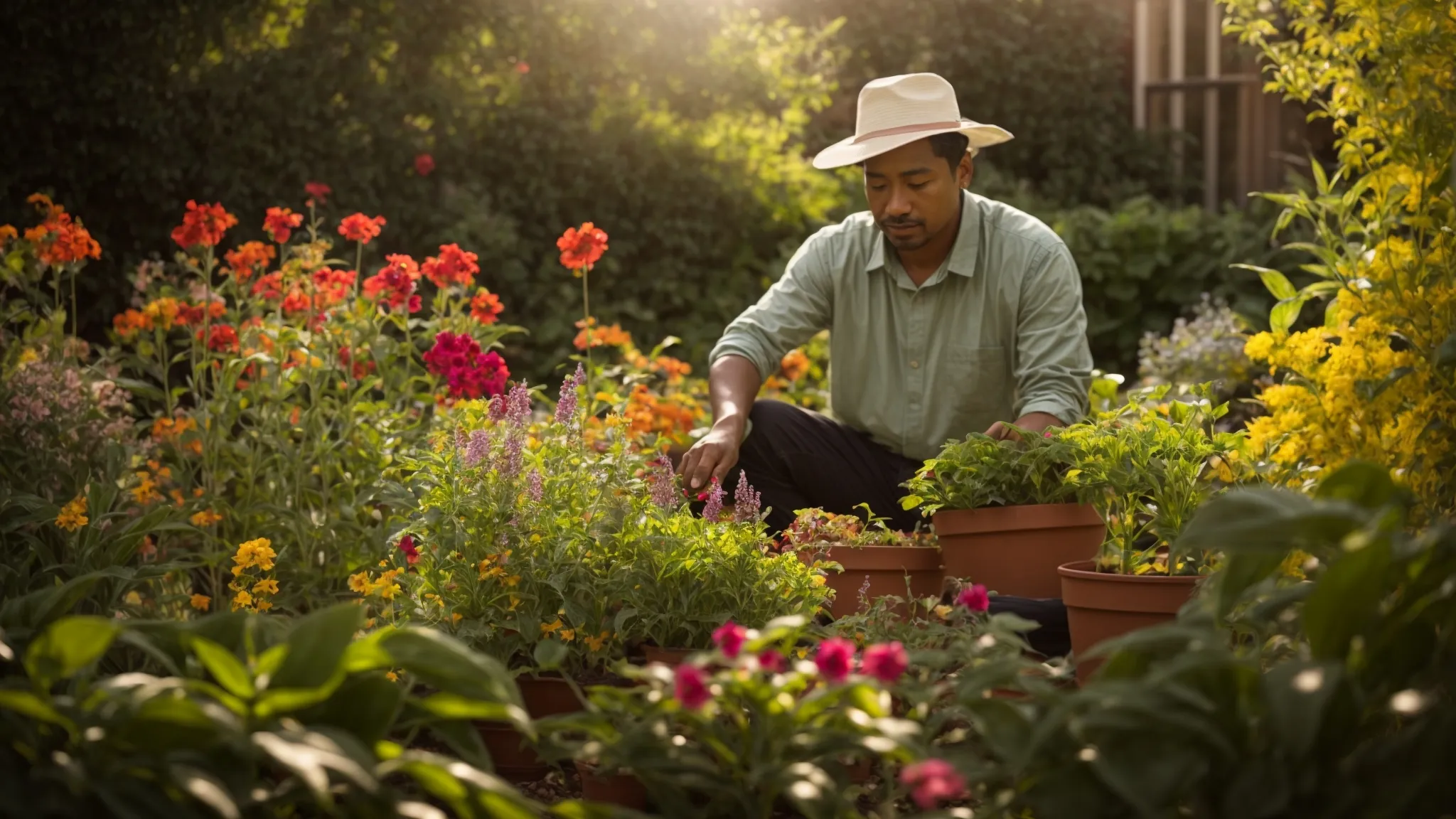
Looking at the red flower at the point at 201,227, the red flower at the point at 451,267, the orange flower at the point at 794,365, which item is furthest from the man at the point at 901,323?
the orange flower at the point at 794,365

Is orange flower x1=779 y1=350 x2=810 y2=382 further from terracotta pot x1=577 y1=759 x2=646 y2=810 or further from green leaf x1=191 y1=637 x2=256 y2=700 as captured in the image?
green leaf x1=191 y1=637 x2=256 y2=700

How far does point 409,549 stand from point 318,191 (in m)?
3.05

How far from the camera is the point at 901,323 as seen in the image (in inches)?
141

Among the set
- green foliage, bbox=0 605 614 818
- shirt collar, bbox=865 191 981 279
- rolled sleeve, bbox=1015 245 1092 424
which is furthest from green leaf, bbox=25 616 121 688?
shirt collar, bbox=865 191 981 279

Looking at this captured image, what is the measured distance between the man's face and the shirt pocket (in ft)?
1.01

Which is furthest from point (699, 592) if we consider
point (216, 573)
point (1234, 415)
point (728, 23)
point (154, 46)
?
point (728, 23)

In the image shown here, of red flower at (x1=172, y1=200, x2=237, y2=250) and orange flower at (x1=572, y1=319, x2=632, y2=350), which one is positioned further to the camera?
orange flower at (x1=572, y1=319, x2=632, y2=350)

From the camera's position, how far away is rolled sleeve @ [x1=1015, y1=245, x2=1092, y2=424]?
10.2 ft

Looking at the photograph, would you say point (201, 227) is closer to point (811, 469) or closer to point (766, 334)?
point (766, 334)

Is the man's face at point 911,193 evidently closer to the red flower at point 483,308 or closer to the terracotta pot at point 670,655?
the red flower at point 483,308

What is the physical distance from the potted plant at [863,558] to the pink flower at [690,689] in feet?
3.96

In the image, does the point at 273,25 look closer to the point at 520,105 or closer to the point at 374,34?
the point at 374,34

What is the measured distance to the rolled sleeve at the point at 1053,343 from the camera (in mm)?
3111

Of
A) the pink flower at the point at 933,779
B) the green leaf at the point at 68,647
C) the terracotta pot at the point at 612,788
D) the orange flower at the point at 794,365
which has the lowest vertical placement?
the orange flower at the point at 794,365
